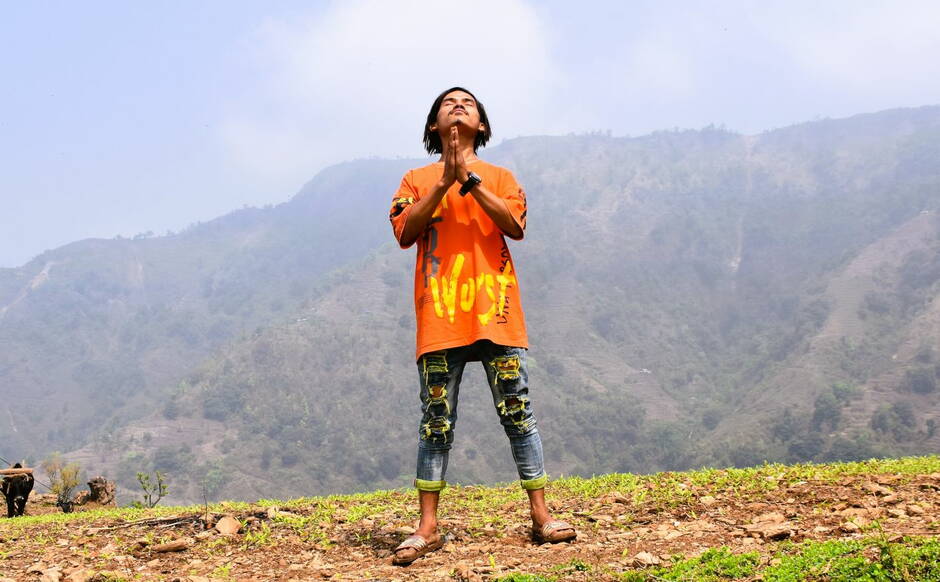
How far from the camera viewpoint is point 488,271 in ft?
13.9

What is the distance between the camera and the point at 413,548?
3.98m

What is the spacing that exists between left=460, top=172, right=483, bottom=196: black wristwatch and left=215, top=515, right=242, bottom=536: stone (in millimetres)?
2802

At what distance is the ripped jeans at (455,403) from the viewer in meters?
4.14

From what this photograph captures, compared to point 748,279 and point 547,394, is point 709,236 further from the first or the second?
point 547,394

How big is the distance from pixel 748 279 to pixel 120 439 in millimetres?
127121

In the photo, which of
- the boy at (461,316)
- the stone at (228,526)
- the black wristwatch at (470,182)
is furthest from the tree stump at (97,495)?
the black wristwatch at (470,182)

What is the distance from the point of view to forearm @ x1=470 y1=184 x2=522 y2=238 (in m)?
4.11

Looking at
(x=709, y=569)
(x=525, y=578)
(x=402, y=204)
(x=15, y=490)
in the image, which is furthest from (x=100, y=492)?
(x=709, y=569)

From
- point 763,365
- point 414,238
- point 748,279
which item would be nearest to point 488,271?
point 414,238

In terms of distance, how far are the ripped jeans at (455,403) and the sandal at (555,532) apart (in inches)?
8.5

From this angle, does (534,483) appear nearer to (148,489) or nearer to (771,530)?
(771,530)

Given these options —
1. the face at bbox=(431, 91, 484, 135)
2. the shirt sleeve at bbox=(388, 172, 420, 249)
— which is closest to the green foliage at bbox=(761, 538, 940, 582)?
the shirt sleeve at bbox=(388, 172, 420, 249)

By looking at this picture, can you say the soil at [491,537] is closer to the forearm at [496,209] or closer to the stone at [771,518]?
the stone at [771,518]

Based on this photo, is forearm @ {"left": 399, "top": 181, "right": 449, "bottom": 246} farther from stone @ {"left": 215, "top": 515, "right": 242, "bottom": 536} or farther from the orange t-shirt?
stone @ {"left": 215, "top": 515, "right": 242, "bottom": 536}
